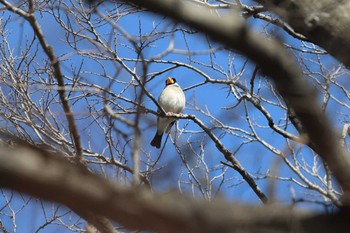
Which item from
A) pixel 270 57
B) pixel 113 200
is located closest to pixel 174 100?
pixel 270 57

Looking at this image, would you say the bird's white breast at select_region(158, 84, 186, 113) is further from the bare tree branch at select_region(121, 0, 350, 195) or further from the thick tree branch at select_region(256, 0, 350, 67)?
the bare tree branch at select_region(121, 0, 350, 195)

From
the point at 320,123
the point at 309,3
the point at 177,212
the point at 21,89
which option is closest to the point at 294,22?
the point at 309,3

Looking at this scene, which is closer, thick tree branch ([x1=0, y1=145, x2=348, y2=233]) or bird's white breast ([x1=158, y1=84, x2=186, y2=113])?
thick tree branch ([x1=0, y1=145, x2=348, y2=233])

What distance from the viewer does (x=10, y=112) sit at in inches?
163

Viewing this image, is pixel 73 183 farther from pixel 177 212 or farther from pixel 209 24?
pixel 209 24

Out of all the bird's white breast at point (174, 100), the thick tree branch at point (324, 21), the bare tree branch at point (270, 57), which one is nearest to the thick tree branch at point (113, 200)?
the bare tree branch at point (270, 57)

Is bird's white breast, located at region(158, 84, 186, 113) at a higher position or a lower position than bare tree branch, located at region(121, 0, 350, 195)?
higher

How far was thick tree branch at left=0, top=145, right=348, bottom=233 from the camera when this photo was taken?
99cm

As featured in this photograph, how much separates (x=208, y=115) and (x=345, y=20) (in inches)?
112

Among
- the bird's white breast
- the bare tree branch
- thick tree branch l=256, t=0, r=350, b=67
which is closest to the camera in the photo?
the bare tree branch

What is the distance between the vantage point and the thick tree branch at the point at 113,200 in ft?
3.25

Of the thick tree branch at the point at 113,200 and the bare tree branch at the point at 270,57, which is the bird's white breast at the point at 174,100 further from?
the thick tree branch at the point at 113,200

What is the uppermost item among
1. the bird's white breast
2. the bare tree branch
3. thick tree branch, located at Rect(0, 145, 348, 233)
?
the bird's white breast

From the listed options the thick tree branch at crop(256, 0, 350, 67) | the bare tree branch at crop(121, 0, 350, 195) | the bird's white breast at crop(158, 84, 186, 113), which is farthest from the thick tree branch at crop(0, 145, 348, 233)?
the bird's white breast at crop(158, 84, 186, 113)
